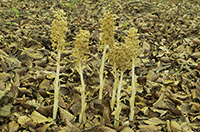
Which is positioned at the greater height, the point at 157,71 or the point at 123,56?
the point at 123,56

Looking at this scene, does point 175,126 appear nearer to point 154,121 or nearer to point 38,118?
point 154,121

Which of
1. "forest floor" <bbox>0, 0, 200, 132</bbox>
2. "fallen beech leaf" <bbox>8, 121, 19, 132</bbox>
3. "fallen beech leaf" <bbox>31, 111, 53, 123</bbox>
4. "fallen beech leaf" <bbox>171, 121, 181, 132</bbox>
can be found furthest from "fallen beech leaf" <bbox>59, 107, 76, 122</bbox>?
"fallen beech leaf" <bbox>171, 121, 181, 132</bbox>

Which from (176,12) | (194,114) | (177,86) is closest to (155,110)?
(194,114)

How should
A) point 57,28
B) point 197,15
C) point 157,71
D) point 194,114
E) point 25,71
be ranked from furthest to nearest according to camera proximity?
point 197,15, point 157,71, point 25,71, point 194,114, point 57,28

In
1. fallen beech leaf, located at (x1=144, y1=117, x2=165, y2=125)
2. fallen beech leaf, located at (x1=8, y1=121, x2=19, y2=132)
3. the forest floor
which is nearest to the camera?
fallen beech leaf, located at (x1=8, y1=121, x2=19, y2=132)

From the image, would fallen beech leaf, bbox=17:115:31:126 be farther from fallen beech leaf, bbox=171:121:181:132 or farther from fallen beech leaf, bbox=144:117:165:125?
fallen beech leaf, bbox=171:121:181:132

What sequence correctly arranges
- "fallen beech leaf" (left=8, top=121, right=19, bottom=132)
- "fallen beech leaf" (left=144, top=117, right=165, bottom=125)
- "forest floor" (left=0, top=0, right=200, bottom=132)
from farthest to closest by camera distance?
1. "fallen beech leaf" (left=144, top=117, right=165, bottom=125)
2. "forest floor" (left=0, top=0, right=200, bottom=132)
3. "fallen beech leaf" (left=8, top=121, right=19, bottom=132)

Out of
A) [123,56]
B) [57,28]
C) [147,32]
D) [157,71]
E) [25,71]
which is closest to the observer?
[57,28]

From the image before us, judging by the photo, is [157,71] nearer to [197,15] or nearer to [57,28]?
[57,28]
